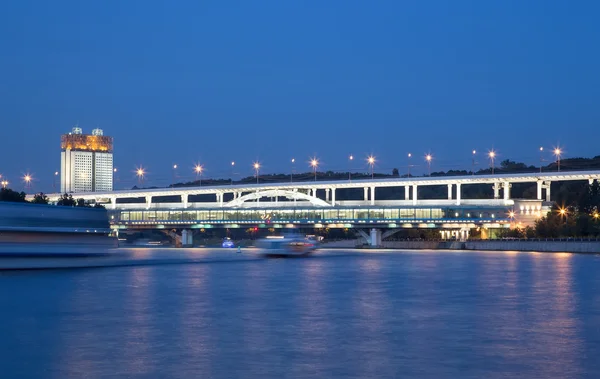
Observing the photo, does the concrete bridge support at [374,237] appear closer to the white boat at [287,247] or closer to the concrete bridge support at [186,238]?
the concrete bridge support at [186,238]

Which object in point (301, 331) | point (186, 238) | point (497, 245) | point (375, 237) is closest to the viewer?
point (301, 331)

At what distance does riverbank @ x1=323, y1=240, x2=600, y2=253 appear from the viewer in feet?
364

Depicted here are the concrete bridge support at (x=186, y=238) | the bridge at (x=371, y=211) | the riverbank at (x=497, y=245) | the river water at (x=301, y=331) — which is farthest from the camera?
the concrete bridge support at (x=186, y=238)

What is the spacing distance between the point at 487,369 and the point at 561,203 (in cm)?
14531

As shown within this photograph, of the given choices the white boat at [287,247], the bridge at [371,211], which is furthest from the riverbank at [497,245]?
the white boat at [287,247]

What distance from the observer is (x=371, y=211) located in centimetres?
16712

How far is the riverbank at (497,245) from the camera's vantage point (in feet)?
364

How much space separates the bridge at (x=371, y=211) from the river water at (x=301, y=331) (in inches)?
4539

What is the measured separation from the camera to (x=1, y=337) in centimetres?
2316

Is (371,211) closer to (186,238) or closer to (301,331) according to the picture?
(186,238)

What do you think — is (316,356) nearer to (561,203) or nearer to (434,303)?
(434,303)

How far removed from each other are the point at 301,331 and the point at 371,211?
143m

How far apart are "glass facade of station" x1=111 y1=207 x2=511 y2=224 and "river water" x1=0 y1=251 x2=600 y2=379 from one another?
384ft

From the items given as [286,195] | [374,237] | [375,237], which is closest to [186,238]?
[286,195]
